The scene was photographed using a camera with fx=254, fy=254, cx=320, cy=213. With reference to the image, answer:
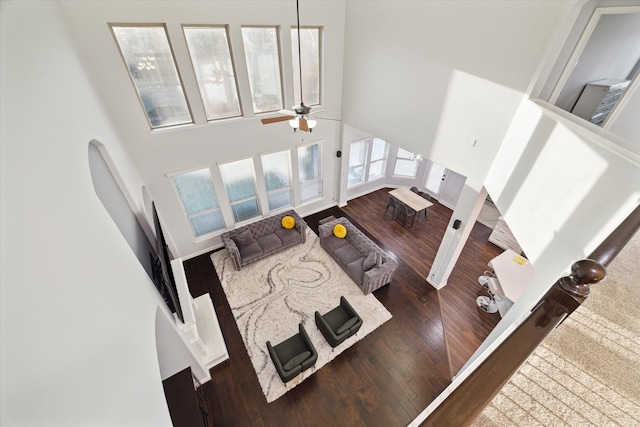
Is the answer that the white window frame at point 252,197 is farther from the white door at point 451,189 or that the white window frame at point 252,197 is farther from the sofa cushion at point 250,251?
the white door at point 451,189

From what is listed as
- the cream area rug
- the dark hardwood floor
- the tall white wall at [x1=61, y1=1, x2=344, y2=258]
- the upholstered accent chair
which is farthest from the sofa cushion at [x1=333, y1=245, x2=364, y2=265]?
the tall white wall at [x1=61, y1=1, x2=344, y2=258]

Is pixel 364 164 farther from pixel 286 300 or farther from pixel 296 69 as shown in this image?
pixel 286 300

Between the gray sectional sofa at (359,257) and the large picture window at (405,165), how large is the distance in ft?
13.9

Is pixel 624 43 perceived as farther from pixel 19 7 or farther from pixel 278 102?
pixel 19 7

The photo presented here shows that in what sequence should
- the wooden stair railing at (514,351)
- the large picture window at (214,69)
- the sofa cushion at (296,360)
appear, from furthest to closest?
the large picture window at (214,69) → the sofa cushion at (296,360) → the wooden stair railing at (514,351)

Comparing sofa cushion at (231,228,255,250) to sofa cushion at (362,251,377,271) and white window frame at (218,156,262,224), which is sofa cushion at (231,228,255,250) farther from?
sofa cushion at (362,251,377,271)

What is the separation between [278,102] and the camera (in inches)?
257

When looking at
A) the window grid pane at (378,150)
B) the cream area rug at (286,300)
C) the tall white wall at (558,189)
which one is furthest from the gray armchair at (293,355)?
the window grid pane at (378,150)

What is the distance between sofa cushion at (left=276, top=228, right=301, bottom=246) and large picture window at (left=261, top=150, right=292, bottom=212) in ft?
2.98

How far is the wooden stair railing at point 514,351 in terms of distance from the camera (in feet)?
3.71

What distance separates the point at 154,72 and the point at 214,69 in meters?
1.15

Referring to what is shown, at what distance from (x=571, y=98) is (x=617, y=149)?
253 centimetres

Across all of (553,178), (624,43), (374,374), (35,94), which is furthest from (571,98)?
(35,94)

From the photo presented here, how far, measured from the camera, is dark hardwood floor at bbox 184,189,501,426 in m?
4.27
